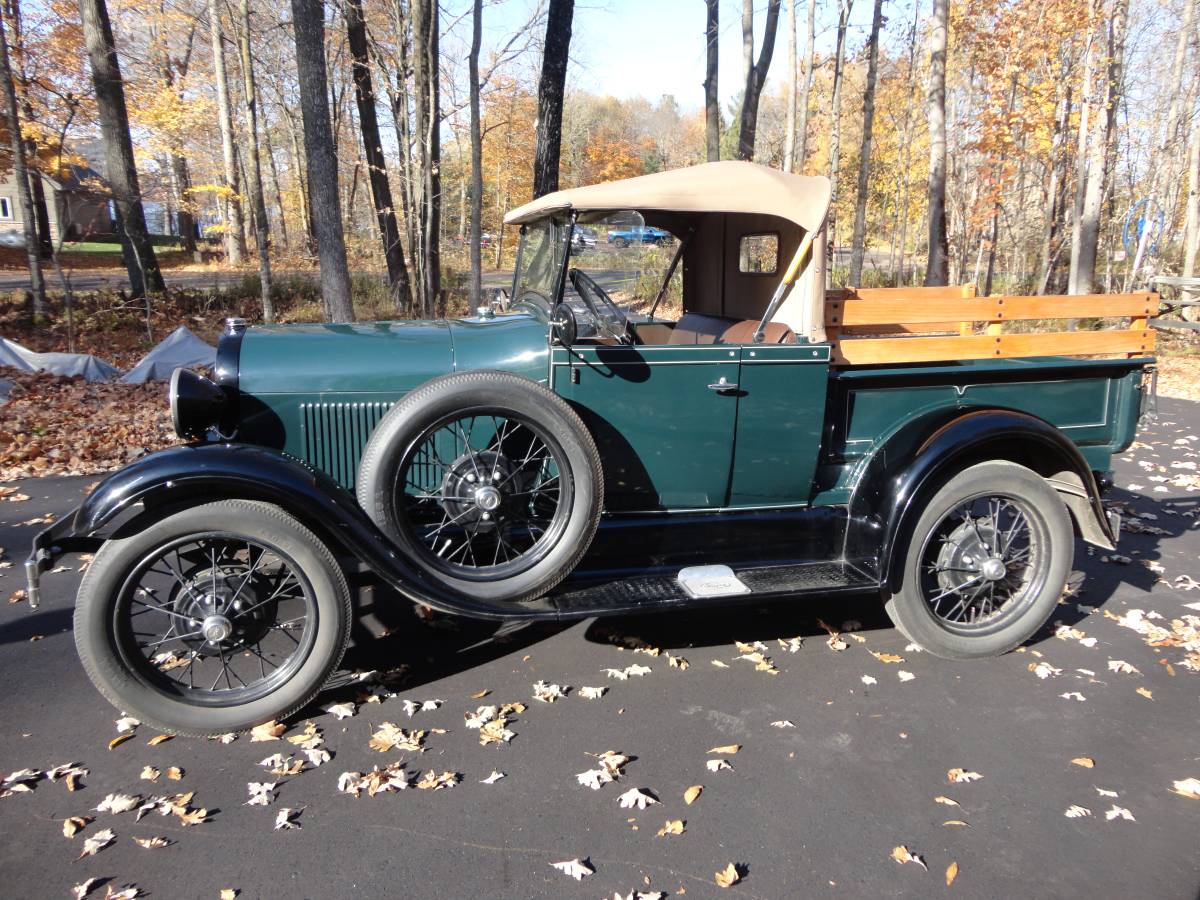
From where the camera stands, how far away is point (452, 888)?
238cm

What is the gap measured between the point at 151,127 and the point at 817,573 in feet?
93.3

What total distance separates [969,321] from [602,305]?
1.93 metres

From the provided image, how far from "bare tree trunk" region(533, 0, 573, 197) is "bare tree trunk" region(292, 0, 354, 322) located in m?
2.99

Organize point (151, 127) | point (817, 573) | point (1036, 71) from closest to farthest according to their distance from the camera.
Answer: point (817, 573)
point (1036, 71)
point (151, 127)

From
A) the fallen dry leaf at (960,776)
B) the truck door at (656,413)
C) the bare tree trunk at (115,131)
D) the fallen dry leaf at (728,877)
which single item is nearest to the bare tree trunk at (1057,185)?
the truck door at (656,413)

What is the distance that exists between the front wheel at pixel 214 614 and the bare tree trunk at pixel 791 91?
581 inches

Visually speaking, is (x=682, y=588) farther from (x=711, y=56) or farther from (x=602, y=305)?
(x=711, y=56)

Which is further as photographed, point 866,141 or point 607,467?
point 866,141

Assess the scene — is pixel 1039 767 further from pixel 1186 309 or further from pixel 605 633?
pixel 1186 309

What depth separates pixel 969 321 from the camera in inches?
163

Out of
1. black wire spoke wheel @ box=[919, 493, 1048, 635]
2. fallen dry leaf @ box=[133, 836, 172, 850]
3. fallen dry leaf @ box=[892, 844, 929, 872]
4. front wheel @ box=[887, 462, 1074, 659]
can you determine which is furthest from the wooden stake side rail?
fallen dry leaf @ box=[133, 836, 172, 850]

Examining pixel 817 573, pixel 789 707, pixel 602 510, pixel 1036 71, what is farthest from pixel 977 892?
pixel 1036 71

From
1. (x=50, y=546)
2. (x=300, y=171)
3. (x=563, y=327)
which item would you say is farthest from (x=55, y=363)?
(x=300, y=171)

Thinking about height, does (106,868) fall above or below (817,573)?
below
